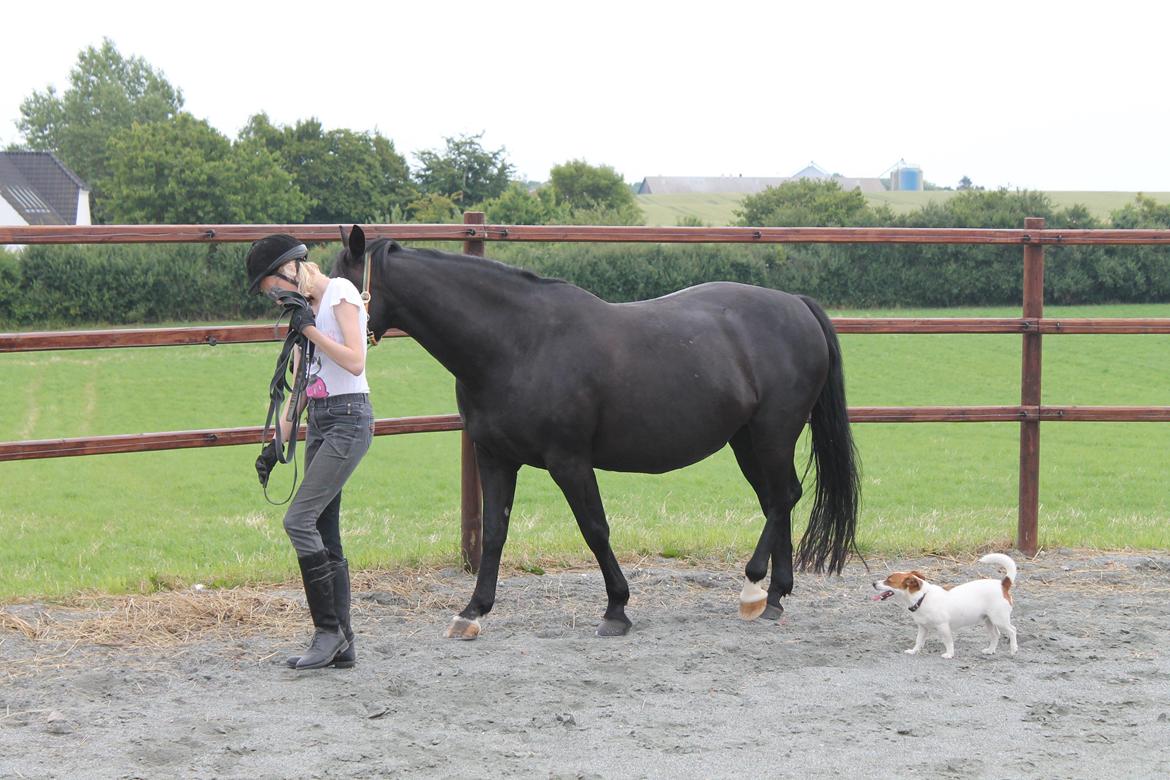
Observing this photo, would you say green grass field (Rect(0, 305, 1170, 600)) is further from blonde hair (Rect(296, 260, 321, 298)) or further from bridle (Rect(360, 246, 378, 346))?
blonde hair (Rect(296, 260, 321, 298))

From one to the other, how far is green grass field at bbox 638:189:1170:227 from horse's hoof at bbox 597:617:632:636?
5986 centimetres

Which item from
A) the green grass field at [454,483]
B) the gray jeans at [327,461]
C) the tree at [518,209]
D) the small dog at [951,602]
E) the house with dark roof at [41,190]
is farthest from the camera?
the house with dark roof at [41,190]

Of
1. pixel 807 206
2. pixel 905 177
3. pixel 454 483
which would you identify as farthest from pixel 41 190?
pixel 905 177

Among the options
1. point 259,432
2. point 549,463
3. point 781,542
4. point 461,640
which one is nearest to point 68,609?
point 259,432

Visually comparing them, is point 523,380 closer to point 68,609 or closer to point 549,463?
point 549,463

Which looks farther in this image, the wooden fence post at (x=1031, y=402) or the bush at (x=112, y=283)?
the bush at (x=112, y=283)

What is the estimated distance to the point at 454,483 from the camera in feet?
42.9

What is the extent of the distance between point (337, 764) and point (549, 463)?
5.61 feet

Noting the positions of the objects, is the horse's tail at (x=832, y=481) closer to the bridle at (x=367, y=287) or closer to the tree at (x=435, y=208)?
the bridle at (x=367, y=287)

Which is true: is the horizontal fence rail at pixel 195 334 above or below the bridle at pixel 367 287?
below

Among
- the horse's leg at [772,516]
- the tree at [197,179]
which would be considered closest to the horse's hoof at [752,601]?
the horse's leg at [772,516]

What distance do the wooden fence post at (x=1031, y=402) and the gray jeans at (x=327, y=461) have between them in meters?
3.75

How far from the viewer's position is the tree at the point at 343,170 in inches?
2007

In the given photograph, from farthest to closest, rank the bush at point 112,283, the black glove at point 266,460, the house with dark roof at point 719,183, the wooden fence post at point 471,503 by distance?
Result: the house with dark roof at point 719,183 → the bush at point 112,283 → the wooden fence post at point 471,503 → the black glove at point 266,460
